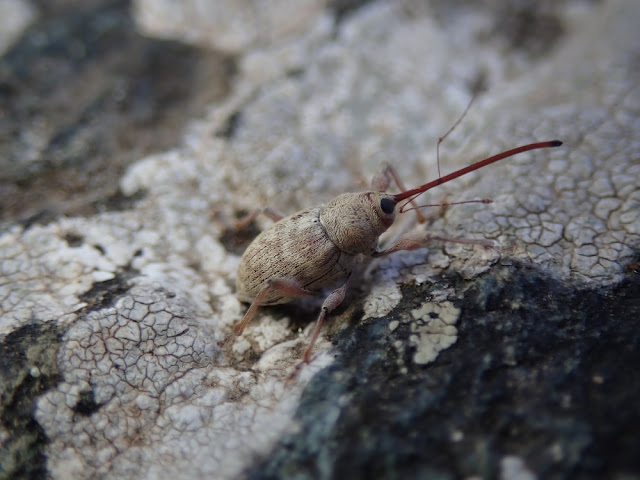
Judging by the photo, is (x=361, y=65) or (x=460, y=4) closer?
(x=361, y=65)

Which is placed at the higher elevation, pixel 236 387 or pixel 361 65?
pixel 361 65

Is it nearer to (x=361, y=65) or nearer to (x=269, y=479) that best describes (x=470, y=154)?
(x=361, y=65)

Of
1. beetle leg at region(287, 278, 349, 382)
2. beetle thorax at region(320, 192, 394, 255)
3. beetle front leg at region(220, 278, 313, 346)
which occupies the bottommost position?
beetle leg at region(287, 278, 349, 382)

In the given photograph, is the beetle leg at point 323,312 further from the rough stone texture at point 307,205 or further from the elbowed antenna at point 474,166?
the elbowed antenna at point 474,166

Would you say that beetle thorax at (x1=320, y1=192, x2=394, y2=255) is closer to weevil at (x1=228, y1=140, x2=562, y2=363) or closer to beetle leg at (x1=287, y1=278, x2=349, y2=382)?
weevil at (x1=228, y1=140, x2=562, y2=363)

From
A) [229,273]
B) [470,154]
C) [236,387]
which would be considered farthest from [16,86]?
[470,154]

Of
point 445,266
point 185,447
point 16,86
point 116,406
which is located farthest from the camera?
point 16,86

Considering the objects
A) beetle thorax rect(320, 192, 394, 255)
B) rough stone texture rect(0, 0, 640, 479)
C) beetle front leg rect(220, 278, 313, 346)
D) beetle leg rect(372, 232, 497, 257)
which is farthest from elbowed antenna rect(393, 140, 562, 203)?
beetle front leg rect(220, 278, 313, 346)

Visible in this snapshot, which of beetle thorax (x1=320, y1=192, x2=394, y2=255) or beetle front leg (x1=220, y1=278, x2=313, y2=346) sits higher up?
beetle thorax (x1=320, y1=192, x2=394, y2=255)

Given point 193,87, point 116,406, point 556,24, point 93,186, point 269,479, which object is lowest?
point 269,479

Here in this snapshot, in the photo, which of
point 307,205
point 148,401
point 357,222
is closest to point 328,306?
point 357,222
